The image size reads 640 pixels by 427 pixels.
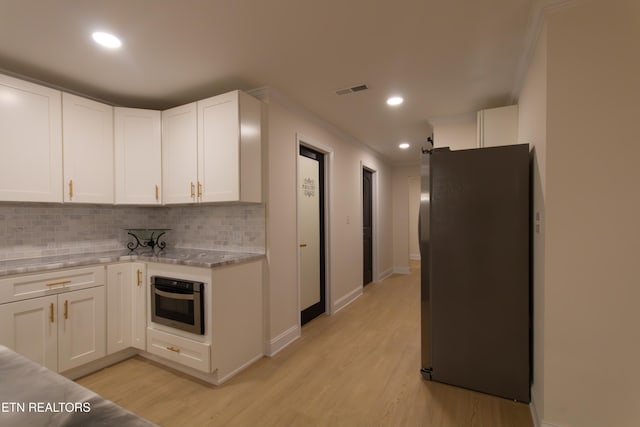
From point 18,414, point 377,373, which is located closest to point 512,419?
point 377,373

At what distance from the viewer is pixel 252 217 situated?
2.81 meters

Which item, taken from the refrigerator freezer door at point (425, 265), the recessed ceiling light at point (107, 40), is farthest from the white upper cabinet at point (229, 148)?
the refrigerator freezer door at point (425, 265)

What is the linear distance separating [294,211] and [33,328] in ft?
7.42

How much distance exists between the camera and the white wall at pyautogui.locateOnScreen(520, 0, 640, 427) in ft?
4.80

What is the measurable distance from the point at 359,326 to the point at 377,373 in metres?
1.03

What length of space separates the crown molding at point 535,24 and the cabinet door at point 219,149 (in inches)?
83.6

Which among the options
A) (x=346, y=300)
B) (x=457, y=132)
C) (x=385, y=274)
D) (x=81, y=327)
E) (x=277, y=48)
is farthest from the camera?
(x=385, y=274)

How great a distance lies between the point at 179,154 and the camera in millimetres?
2811

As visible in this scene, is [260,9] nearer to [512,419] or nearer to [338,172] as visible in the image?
[338,172]

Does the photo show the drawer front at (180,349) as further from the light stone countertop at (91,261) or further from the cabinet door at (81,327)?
the light stone countertop at (91,261)

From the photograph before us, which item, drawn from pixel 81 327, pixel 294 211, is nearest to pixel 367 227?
pixel 294 211

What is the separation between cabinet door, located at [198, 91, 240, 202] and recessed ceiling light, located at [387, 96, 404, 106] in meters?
1.57

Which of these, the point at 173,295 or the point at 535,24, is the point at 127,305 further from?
the point at 535,24

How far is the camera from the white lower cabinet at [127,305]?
256 cm
